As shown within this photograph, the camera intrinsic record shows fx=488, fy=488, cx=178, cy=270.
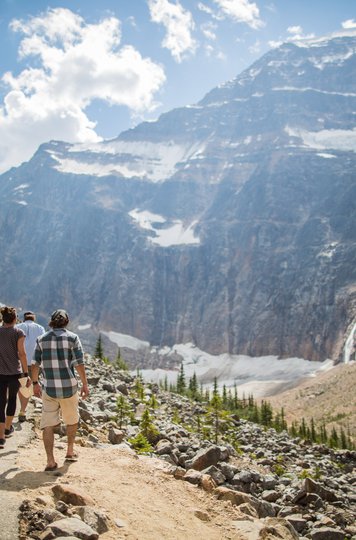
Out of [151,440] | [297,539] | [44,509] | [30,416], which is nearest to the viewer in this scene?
[44,509]

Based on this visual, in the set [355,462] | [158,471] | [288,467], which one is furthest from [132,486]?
[355,462]

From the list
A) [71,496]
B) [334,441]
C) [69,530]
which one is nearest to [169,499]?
[71,496]

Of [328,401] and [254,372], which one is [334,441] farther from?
[254,372]

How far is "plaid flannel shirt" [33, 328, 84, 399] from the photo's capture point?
9023mm

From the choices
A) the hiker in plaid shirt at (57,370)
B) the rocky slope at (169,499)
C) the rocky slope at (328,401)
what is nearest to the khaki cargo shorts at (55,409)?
the hiker in plaid shirt at (57,370)

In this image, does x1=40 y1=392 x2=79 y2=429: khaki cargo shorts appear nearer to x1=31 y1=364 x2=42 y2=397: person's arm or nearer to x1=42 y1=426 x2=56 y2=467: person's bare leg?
x1=42 y1=426 x2=56 y2=467: person's bare leg

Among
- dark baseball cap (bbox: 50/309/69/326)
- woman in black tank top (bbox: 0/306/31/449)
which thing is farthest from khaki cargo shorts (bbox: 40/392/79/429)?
woman in black tank top (bbox: 0/306/31/449)

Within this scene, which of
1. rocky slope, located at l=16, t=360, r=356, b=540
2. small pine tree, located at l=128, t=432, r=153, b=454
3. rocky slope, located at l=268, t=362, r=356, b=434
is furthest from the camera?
rocky slope, located at l=268, t=362, r=356, b=434

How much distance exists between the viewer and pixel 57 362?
908 centimetres

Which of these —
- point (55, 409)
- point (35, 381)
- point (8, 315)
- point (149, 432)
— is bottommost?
point (149, 432)

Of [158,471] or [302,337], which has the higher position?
[158,471]

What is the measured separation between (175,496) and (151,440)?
6697 millimetres

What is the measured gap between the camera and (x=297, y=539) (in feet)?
31.3

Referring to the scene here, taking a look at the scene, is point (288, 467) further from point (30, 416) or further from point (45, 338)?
point (45, 338)
